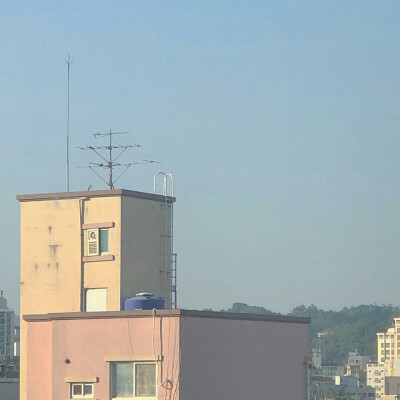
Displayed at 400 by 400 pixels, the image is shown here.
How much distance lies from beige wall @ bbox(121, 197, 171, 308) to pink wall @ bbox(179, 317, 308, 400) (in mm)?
7234

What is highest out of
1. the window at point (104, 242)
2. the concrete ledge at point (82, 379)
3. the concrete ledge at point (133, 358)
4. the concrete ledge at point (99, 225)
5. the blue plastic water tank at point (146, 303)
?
the concrete ledge at point (99, 225)

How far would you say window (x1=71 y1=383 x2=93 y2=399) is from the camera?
35.5 metres

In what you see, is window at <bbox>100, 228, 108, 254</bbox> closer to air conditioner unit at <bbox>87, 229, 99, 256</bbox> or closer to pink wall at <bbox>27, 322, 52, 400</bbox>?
→ air conditioner unit at <bbox>87, 229, 99, 256</bbox>

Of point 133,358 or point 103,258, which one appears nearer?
point 133,358

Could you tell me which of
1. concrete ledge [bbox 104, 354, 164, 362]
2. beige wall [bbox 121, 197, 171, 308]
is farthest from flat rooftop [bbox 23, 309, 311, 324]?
beige wall [bbox 121, 197, 171, 308]

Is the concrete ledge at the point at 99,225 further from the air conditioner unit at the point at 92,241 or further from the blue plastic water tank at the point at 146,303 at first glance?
the blue plastic water tank at the point at 146,303

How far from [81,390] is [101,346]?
4.89 ft

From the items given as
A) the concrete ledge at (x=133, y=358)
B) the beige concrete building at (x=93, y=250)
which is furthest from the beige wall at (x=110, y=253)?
the concrete ledge at (x=133, y=358)

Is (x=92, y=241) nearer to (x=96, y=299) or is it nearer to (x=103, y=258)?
(x=103, y=258)

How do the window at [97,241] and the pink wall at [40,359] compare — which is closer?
the pink wall at [40,359]

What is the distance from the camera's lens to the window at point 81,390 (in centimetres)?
3547

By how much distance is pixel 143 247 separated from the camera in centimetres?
4600

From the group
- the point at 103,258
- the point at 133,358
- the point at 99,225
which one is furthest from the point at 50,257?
the point at 133,358

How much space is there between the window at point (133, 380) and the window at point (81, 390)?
772 millimetres
